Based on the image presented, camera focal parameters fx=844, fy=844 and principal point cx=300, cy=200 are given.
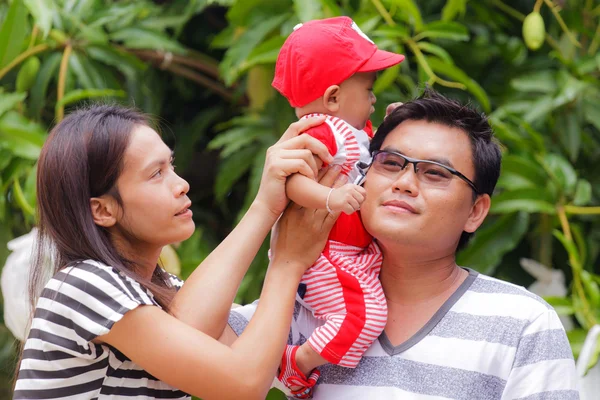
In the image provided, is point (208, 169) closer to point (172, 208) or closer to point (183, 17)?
point (183, 17)

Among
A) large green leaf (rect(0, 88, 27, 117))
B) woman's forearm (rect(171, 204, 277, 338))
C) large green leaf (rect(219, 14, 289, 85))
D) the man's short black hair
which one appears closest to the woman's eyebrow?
woman's forearm (rect(171, 204, 277, 338))

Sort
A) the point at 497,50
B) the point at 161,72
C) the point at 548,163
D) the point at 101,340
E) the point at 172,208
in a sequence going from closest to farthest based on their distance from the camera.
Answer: the point at 101,340, the point at 172,208, the point at 548,163, the point at 497,50, the point at 161,72

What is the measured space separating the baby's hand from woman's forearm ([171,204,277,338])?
0.17m

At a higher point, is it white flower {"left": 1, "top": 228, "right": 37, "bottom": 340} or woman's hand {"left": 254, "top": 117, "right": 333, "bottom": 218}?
woman's hand {"left": 254, "top": 117, "right": 333, "bottom": 218}

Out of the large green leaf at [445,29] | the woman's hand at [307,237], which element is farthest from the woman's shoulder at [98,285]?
the large green leaf at [445,29]

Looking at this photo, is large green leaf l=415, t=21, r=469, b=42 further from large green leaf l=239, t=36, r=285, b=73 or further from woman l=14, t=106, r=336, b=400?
woman l=14, t=106, r=336, b=400

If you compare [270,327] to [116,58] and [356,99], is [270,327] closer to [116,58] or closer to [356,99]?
[356,99]

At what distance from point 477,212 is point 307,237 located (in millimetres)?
345

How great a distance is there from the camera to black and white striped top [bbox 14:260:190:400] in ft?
4.66

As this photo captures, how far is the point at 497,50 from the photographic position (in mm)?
2852

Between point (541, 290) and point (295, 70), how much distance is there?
1.32 m

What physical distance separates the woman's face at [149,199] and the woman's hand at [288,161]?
156 millimetres

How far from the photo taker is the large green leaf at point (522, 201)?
2.35m

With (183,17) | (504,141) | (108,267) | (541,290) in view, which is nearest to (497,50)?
(504,141)
